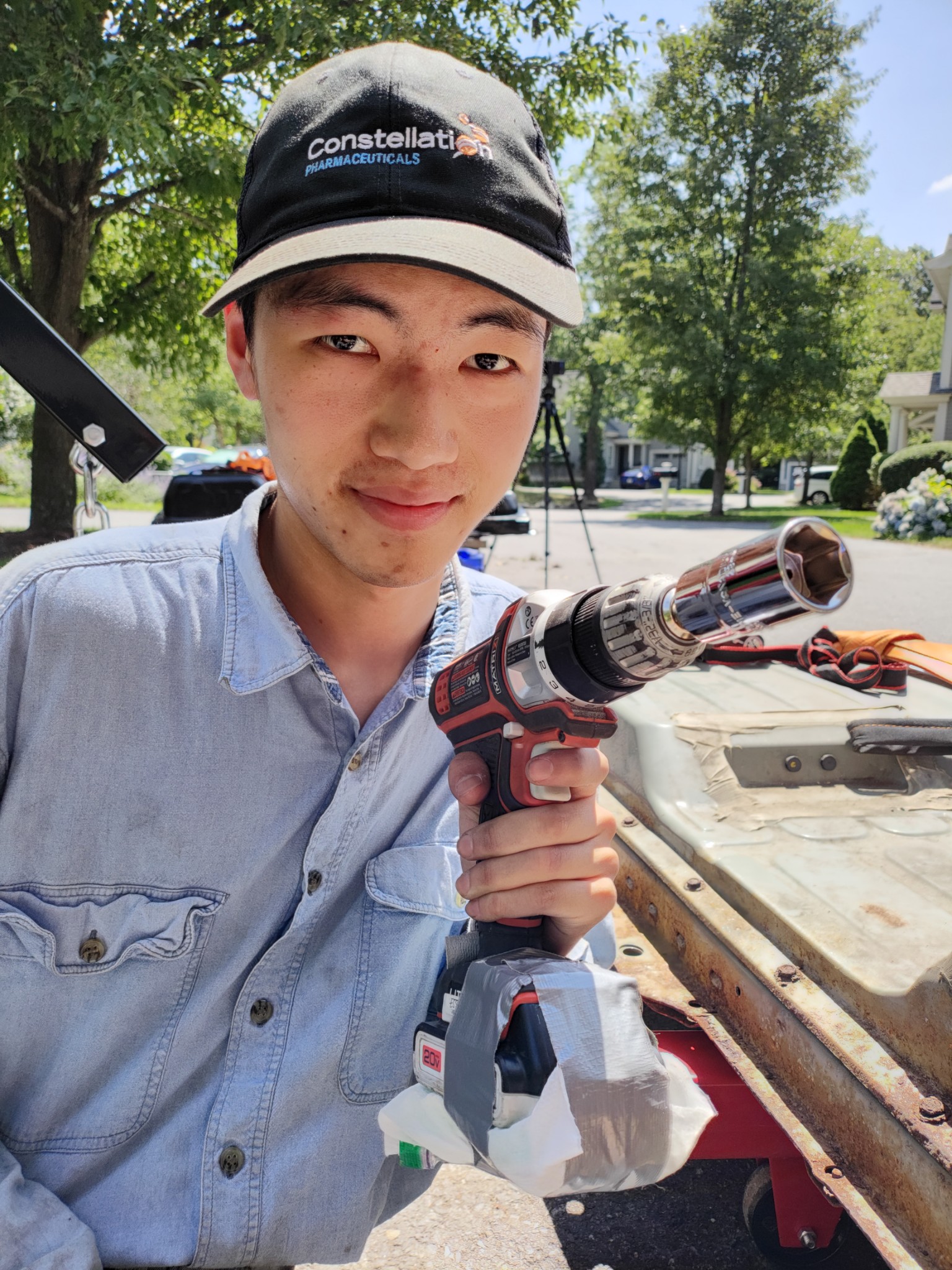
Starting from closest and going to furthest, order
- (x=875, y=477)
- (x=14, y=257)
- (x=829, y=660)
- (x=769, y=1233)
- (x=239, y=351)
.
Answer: (x=239, y=351)
(x=769, y=1233)
(x=829, y=660)
(x=14, y=257)
(x=875, y=477)

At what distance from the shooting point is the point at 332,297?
134 cm

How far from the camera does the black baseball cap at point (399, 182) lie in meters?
1.29

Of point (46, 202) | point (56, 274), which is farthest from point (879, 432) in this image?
point (46, 202)

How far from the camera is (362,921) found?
1.63 meters

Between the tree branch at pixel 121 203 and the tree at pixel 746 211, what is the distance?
67.4ft

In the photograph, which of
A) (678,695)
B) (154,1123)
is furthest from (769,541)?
(678,695)

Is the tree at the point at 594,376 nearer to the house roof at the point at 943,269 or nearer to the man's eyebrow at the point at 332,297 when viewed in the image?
the house roof at the point at 943,269

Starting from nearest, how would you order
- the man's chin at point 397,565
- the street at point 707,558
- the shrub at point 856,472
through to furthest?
1. the man's chin at point 397,565
2. the street at point 707,558
3. the shrub at point 856,472

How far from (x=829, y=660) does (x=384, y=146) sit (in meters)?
2.97

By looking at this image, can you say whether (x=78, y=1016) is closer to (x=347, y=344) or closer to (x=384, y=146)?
(x=347, y=344)

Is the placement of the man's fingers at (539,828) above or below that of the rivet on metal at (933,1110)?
above

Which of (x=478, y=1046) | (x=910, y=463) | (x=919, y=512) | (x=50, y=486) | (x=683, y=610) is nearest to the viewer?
(x=683, y=610)

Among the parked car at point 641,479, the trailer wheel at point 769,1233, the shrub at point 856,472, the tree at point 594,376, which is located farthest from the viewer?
the parked car at point 641,479

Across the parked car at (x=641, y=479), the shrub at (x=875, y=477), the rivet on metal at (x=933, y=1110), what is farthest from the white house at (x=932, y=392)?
the rivet on metal at (x=933, y=1110)
